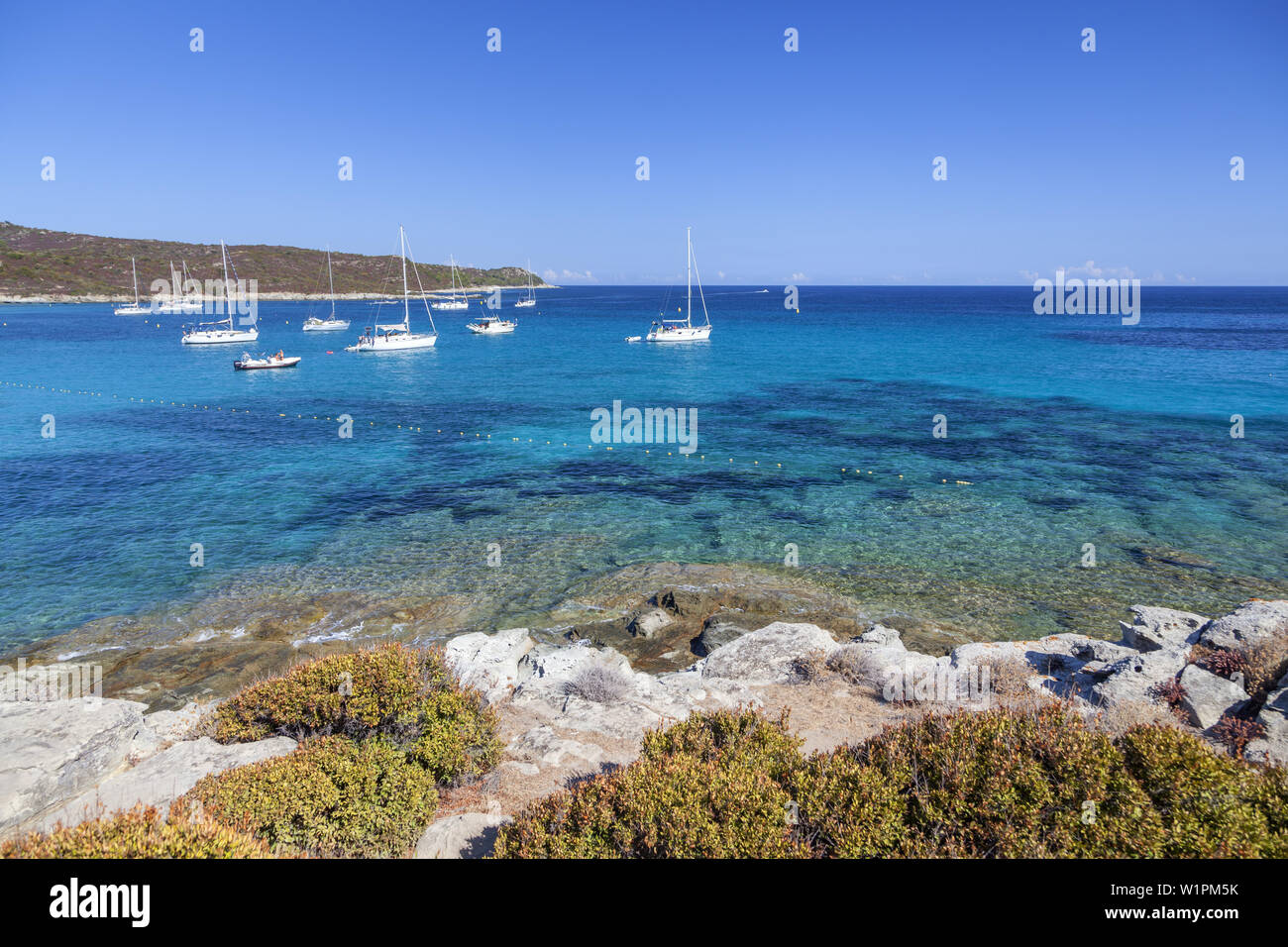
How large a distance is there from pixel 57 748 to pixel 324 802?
151 inches

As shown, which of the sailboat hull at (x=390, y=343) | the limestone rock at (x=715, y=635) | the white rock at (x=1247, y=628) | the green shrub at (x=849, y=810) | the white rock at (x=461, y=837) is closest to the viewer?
the green shrub at (x=849, y=810)

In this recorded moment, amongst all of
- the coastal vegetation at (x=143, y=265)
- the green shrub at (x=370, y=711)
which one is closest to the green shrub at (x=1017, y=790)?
the green shrub at (x=370, y=711)

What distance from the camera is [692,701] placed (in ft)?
33.8

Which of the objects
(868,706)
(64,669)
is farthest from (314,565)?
(868,706)

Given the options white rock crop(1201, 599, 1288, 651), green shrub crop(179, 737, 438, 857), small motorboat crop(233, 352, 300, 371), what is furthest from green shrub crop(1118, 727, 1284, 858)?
small motorboat crop(233, 352, 300, 371)

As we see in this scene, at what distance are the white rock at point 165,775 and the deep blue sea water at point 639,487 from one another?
749cm

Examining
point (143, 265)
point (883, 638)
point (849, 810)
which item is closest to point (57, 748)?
point (849, 810)

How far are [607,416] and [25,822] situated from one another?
3218cm

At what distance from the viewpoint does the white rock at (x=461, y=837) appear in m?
6.57

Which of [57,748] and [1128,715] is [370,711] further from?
[1128,715]

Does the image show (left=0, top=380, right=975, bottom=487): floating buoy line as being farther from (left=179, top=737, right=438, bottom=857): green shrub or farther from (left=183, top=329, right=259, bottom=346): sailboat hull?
(left=183, top=329, right=259, bottom=346): sailboat hull

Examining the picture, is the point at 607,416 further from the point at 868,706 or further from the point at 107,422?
the point at 868,706

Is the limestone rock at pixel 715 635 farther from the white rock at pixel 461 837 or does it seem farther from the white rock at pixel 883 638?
the white rock at pixel 461 837
